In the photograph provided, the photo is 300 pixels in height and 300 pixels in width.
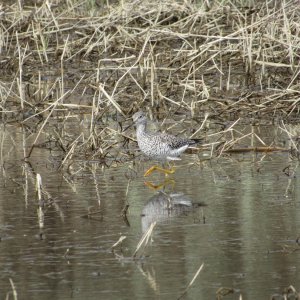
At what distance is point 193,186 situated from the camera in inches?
389

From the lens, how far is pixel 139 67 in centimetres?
1449

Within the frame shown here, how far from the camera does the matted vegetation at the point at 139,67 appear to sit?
44.1 ft

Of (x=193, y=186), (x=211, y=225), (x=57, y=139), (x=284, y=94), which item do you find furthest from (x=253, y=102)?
(x=211, y=225)

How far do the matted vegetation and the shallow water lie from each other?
0.77 m

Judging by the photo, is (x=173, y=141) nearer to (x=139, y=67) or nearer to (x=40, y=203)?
(x=40, y=203)

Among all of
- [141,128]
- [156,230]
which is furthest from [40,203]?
[141,128]

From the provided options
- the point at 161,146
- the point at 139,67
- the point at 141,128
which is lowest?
the point at 161,146

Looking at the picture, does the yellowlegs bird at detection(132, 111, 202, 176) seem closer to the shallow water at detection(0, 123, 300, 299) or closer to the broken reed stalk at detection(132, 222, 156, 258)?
the shallow water at detection(0, 123, 300, 299)

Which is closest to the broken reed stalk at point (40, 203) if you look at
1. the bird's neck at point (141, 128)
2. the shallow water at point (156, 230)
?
the shallow water at point (156, 230)

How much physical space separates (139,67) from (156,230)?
6.55 metres

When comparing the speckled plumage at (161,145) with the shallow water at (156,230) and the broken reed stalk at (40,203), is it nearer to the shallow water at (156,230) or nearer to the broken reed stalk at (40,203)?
the shallow water at (156,230)

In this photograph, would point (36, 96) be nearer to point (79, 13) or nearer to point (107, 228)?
point (79, 13)

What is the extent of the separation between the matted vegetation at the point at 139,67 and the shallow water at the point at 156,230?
0.77 metres

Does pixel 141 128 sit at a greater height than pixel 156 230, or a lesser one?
greater
